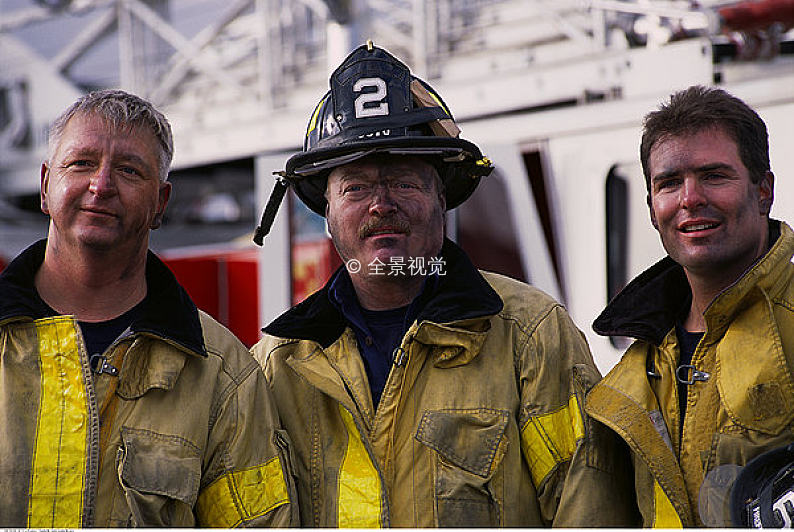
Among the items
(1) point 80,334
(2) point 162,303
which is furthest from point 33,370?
(2) point 162,303

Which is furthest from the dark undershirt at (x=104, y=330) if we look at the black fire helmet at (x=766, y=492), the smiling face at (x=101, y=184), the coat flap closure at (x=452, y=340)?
the black fire helmet at (x=766, y=492)

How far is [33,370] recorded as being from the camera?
2.09m

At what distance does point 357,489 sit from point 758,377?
0.94 meters

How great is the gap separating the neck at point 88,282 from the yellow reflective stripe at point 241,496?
1.62ft

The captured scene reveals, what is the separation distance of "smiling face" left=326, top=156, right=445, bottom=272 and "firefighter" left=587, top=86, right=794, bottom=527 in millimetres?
554

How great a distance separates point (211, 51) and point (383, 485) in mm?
8129

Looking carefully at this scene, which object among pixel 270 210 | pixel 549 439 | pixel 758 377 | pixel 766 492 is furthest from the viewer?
pixel 270 210

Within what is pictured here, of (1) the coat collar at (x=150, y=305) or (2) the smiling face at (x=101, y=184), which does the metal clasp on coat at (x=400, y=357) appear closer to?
(1) the coat collar at (x=150, y=305)

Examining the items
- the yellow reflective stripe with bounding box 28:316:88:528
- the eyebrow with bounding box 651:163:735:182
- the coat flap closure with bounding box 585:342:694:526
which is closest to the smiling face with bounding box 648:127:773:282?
the eyebrow with bounding box 651:163:735:182

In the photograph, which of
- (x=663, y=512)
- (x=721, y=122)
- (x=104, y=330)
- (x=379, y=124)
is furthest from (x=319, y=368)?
(x=721, y=122)

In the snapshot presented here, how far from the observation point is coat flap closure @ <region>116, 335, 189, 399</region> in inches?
83.1

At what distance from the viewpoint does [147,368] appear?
2141 millimetres

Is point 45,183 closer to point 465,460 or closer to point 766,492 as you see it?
point 465,460

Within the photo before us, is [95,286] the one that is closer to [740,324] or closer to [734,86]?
[740,324]
